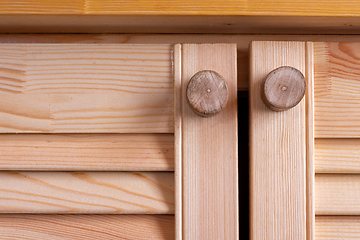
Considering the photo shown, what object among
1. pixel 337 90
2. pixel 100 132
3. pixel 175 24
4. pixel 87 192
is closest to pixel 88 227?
pixel 87 192

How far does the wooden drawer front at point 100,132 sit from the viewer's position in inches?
18.1

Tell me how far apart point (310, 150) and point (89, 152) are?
0.37 metres

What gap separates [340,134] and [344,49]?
0.15 meters

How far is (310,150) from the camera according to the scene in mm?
453

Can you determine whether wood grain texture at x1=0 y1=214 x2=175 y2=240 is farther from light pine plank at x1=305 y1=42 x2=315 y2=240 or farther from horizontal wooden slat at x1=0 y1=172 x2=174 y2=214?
light pine plank at x1=305 y1=42 x2=315 y2=240

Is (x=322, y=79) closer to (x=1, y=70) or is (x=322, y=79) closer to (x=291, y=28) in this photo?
(x=291, y=28)

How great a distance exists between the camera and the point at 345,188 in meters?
0.47

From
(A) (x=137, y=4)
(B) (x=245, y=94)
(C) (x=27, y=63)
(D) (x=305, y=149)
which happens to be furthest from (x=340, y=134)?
(C) (x=27, y=63)

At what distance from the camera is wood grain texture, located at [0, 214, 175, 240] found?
469mm

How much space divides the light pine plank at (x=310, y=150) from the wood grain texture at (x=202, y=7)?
0.22 ft

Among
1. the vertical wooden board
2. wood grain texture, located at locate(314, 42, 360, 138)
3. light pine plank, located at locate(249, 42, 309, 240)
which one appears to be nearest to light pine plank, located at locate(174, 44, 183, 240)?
the vertical wooden board

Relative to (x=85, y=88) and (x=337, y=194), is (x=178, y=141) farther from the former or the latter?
(x=337, y=194)

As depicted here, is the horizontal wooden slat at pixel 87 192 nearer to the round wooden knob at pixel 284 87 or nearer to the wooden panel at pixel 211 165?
the wooden panel at pixel 211 165

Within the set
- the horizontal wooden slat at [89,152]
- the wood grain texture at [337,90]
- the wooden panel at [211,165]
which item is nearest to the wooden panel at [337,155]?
the wood grain texture at [337,90]
